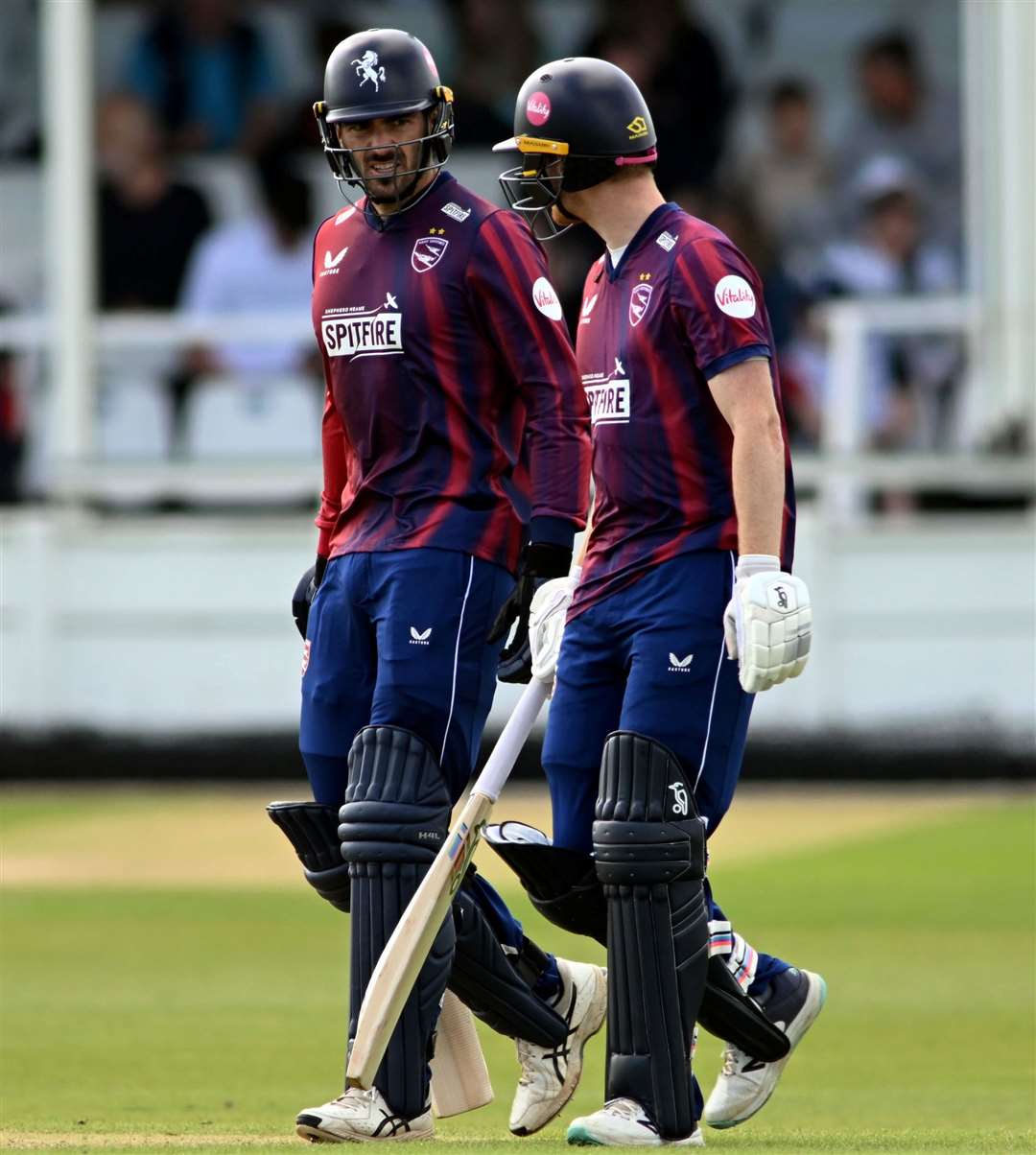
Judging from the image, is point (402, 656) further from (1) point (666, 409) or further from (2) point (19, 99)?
(2) point (19, 99)

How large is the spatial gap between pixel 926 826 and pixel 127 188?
255 inches

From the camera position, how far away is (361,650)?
18.4 feet

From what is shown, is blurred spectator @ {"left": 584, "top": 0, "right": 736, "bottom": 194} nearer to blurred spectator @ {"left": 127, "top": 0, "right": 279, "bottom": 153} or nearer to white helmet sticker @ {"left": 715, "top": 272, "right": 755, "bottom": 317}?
blurred spectator @ {"left": 127, "top": 0, "right": 279, "bottom": 153}

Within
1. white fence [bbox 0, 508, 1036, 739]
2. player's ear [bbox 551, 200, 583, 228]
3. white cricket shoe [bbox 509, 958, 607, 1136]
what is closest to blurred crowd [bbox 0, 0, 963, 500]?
white fence [bbox 0, 508, 1036, 739]

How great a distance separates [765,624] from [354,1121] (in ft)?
4.07

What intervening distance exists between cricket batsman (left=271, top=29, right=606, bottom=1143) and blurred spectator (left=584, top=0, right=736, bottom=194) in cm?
1119

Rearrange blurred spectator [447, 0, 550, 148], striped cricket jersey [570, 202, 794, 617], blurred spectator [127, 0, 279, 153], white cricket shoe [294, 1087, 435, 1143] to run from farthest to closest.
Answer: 1. blurred spectator [127, 0, 279, 153]
2. blurred spectator [447, 0, 550, 148]
3. striped cricket jersey [570, 202, 794, 617]
4. white cricket shoe [294, 1087, 435, 1143]

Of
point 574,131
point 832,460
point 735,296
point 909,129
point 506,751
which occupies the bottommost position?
point 506,751

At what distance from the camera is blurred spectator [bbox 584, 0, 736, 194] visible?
1686cm

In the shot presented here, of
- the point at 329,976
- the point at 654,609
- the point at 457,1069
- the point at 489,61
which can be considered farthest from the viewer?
the point at 489,61

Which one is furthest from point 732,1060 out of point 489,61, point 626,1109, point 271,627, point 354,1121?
point 489,61

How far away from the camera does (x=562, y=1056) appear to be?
596 centimetres

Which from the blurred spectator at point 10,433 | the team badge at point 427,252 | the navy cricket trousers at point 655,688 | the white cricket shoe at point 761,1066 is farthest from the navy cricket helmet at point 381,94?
the blurred spectator at point 10,433

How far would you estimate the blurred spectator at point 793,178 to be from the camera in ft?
55.9
